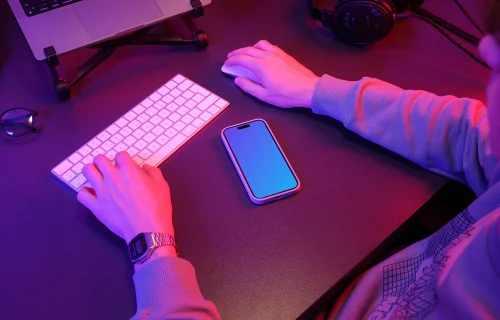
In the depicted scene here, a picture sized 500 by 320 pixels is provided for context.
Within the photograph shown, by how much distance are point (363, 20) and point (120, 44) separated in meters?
0.48

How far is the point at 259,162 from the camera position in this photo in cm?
72

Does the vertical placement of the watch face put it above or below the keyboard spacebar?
below

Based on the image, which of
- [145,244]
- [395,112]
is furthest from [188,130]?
[395,112]

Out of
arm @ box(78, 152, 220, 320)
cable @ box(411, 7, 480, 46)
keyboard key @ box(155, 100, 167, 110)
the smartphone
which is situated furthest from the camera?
cable @ box(411, 7, 480, 46)

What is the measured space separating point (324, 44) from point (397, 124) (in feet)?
0.90

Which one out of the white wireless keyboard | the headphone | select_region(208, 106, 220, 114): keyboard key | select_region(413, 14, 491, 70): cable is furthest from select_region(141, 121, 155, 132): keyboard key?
select_region(413, 14, 491, 70): cable

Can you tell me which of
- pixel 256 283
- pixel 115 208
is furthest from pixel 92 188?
pixel 256 283

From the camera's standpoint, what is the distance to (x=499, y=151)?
1.71 ft

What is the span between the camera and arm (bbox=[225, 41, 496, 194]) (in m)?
0.71

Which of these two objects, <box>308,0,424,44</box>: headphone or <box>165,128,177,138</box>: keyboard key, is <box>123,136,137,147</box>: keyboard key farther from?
<box>308,0,424,44</box>: headphone

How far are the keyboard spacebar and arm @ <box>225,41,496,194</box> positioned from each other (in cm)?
17

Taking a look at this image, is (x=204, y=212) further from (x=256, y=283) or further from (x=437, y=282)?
(x=437, y=282)

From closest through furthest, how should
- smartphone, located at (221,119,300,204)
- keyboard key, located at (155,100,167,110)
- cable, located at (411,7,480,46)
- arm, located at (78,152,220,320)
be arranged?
arm, located at (78,152,220,320), smartphone, located at (221,119,300,204), keyboard key, located at (155,100,167,110), cable, located at (411,7,480,46)

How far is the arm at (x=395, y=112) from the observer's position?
0.71 metres
